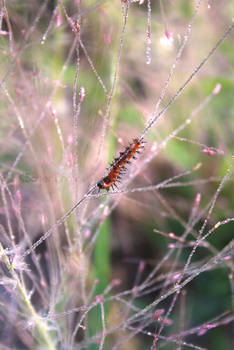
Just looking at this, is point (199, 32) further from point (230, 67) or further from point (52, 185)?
point (52, 185)

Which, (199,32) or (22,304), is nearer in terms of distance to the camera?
(22,304)

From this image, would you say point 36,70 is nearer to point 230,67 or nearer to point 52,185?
point 52,185

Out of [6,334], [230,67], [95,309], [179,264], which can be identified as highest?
[230,67]

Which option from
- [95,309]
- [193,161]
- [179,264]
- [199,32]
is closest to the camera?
[95,309]

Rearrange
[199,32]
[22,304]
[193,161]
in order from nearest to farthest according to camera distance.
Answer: [22,304] < [193,161] < [199,32]

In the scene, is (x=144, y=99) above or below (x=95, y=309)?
above

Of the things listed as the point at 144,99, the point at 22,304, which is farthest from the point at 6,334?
the point at 144,99

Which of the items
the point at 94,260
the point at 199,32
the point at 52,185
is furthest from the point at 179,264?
the point at 199,32

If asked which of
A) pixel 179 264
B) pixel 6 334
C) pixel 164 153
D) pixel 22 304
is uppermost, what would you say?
pixel 164 153

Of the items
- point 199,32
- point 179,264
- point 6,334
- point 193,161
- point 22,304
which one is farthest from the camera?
point 199,32
